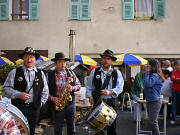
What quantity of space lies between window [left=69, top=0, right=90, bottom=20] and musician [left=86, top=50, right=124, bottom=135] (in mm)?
11538

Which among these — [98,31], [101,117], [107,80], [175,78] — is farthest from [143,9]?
[101,117]

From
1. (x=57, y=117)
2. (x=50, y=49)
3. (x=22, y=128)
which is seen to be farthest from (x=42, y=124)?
(x=50, y=49)

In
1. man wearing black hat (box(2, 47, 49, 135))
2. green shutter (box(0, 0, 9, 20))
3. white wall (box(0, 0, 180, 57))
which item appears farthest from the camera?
green shutter (box(0, 0, 9, 20))

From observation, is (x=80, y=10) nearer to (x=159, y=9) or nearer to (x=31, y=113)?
(x=159, y=9)

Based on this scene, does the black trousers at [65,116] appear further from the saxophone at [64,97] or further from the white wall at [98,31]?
the white wall at [98,31]

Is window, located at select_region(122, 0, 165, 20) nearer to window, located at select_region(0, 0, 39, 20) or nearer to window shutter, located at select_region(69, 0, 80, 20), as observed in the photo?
window shutter, located at select_region(69, 0, 80, 20)

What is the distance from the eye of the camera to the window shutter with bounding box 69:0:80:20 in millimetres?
16828

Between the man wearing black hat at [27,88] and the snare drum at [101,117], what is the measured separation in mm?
863

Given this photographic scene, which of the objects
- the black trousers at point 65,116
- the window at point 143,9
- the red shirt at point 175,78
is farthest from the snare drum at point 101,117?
the window at point 143,9

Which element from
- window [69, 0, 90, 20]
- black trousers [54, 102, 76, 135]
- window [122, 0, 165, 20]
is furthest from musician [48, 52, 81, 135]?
window [122, 0, 165, 20]

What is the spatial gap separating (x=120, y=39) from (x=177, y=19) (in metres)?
3.16

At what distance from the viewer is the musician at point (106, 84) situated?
5363 mm

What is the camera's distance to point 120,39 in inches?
651

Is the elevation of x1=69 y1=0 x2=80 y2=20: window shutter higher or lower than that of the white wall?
higher
